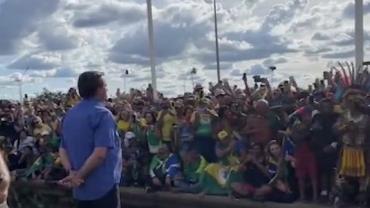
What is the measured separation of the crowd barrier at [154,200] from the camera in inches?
439

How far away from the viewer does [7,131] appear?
1823 cm

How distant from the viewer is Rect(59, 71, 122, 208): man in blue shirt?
628cm

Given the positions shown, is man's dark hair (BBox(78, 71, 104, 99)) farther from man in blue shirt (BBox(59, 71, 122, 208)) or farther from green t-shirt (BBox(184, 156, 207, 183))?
green t-shirt (BBox(184, 156, 207, 183))

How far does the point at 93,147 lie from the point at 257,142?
5174mm

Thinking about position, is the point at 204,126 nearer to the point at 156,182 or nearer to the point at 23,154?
the point at 156,182

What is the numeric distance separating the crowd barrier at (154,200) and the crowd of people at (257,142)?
0.14 meters

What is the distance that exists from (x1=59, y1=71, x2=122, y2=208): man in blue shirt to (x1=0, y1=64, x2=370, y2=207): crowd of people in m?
4.33

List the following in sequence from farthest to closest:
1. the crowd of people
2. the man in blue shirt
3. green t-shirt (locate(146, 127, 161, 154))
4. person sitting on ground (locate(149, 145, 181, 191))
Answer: green t-shirt (locate(146, 127, 161, 154))
person sitting on ground (locate(149, 145, 181, 191))
the crowd of people
the man in blue shirt

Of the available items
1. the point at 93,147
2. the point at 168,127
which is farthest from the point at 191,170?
the point at 93,147

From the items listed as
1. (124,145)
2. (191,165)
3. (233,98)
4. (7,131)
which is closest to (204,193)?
(191,165)

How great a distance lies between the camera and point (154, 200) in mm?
13000

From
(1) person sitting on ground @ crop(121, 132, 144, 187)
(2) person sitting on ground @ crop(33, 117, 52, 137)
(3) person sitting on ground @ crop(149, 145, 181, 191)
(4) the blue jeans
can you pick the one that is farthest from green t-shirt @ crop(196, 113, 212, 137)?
(4) the blue jeans

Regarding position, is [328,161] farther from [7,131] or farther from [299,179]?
[7,131]

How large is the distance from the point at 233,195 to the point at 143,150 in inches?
113
